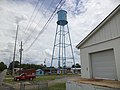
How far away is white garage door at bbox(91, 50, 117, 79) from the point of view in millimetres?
8530

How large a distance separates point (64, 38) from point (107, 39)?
2062cm

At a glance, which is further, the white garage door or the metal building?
the white garage door

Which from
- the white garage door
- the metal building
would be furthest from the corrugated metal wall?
the white garage door

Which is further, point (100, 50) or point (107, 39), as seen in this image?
point (100, 50)

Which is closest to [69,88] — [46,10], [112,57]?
[112,57]

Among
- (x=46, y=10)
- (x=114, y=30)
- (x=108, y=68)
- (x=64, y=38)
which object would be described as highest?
(x=64, y=38)

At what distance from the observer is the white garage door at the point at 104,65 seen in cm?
853

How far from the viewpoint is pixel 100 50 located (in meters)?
9.36

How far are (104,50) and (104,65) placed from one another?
1.01 metres

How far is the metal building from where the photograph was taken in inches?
324

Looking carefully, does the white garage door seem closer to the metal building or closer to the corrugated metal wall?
the metal building

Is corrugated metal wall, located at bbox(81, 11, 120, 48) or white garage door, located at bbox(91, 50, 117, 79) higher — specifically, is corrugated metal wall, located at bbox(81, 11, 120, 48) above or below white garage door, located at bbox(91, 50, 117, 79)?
above

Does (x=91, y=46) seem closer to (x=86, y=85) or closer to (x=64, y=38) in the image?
(x=86, y=85)

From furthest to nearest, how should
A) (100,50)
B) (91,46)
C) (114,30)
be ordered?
(91,46)
(100,50)
(114,30)
